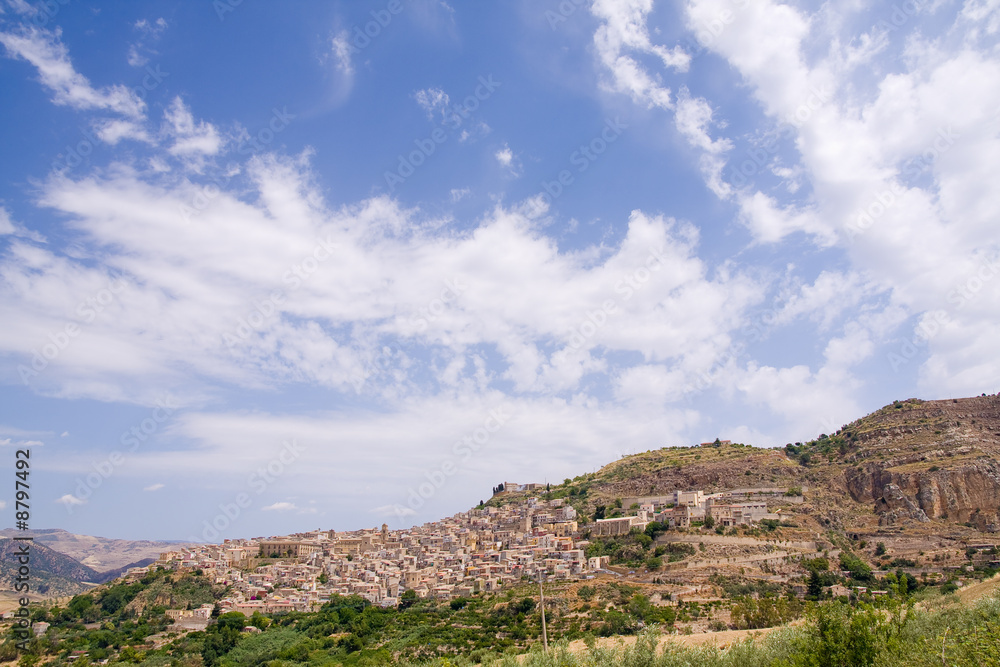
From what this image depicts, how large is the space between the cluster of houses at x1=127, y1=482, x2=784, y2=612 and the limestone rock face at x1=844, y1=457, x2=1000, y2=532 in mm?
12390

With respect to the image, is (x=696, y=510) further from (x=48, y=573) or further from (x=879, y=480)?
(x=48, y=573)

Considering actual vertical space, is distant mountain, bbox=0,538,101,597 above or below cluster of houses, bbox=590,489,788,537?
below

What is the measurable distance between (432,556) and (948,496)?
170 ft

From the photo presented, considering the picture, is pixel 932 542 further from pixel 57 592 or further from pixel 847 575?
pixel 57 592

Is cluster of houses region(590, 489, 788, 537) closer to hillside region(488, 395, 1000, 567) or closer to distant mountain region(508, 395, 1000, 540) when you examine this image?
hillside region(488, 395, 1000, 567)

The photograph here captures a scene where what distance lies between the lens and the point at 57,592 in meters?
92.7

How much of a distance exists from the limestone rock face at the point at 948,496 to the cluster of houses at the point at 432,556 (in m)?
12.4

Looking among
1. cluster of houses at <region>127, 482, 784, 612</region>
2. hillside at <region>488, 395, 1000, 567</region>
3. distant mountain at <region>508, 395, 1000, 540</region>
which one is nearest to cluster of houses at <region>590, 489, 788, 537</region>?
cluster of houses at <region>127, 482, 784, 612</region>

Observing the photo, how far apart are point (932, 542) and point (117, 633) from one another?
64.6 metres

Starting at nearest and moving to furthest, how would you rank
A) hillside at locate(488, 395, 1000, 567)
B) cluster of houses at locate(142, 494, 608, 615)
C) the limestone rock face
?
hillside at locate(488, 395, 1000, 567), cluster of houses at locate(142, 494, 608, 615), the limestone rock face

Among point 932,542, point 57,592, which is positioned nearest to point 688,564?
point 932,542

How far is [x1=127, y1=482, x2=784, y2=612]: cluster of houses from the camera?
55.7 meters

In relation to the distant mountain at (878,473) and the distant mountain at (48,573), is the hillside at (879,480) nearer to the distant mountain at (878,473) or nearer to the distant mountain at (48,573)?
the distant mountain at (878,473)

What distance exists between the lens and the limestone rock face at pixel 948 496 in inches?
2228
